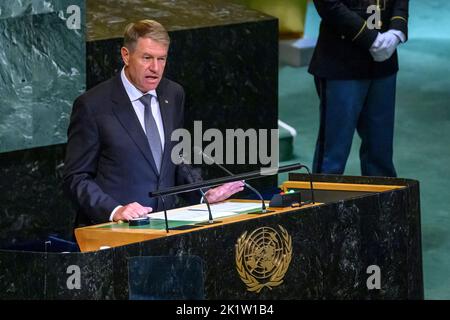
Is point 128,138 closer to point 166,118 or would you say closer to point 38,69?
point 166,118

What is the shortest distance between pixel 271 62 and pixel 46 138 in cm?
152

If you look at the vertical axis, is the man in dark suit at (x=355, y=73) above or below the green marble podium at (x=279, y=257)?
above

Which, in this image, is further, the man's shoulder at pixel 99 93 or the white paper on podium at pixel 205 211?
the man's shoulder at pixel 99 93

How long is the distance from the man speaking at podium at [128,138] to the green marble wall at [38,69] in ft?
3.86

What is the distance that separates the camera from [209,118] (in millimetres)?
7586

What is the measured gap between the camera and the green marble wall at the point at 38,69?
6570 millimetres

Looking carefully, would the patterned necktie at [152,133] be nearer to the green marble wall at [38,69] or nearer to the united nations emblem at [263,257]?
the united nations emblem at [263,257]

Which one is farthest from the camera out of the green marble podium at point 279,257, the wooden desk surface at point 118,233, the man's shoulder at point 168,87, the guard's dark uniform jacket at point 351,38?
the guard's dark uniform jacket at point 351,38

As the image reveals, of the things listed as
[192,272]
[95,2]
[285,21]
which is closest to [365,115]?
[95,2]

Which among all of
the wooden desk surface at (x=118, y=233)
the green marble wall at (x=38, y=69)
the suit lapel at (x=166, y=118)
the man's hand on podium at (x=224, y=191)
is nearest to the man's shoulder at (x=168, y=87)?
the suit lapel at (x=166, y=118)

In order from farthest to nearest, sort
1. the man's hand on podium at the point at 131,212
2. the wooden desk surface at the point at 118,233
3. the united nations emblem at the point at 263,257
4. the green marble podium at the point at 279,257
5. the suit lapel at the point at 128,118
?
the suit lapel at the point at 128,118 → the man's hand on podium at the point at 131,212 → the united nations emblem at the point at 263,257 → the wooden desk surface at the point at 118,233 → the green marble podium at the point at 279,257

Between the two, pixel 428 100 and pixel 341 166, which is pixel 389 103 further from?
pixel 428 100

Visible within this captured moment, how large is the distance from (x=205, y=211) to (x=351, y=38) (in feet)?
7.56

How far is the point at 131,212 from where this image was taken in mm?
5055
